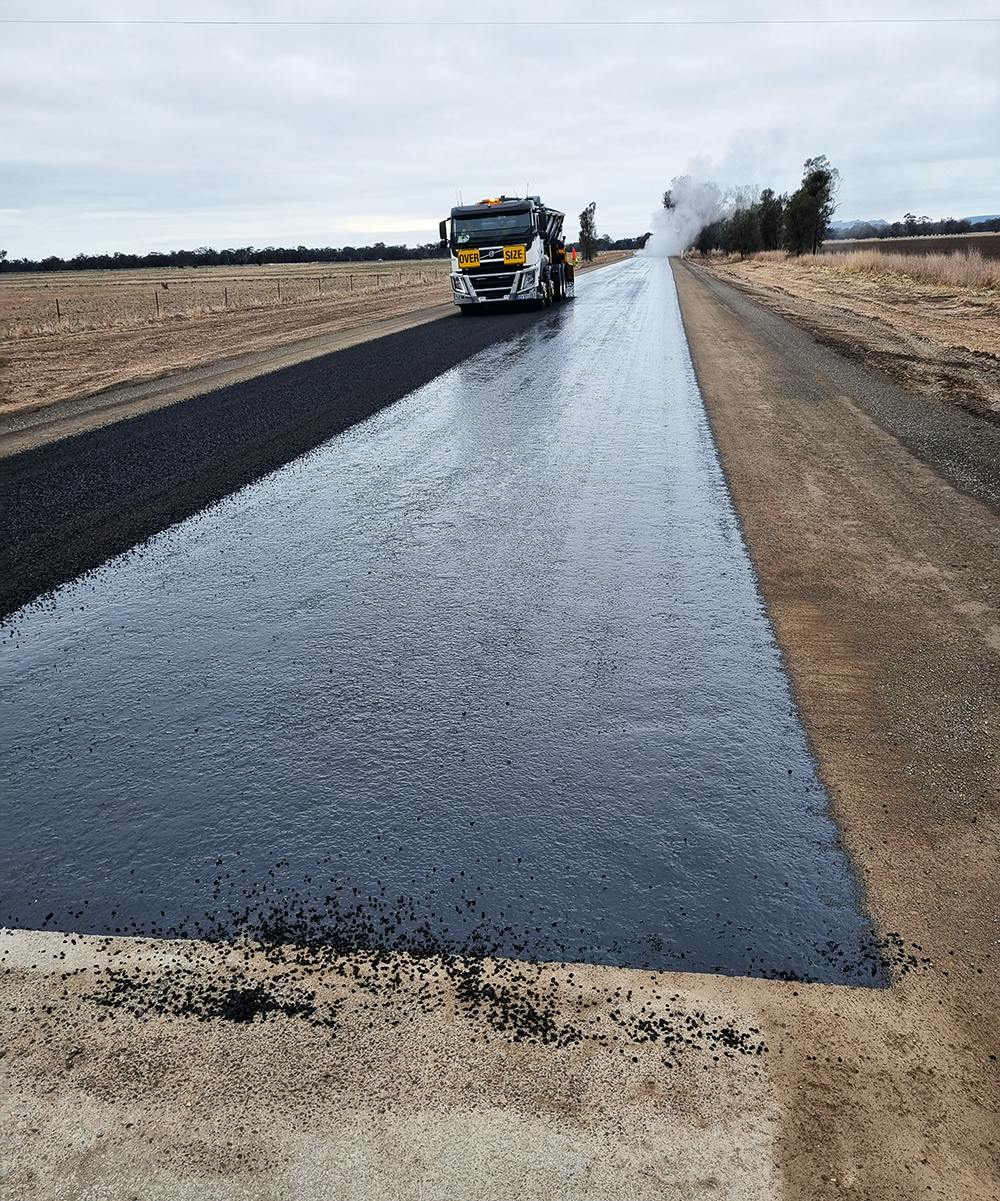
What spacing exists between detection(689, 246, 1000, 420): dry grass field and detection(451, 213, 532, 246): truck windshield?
7432mm

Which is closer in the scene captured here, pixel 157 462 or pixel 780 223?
pixel 157 462

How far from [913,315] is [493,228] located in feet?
37.2

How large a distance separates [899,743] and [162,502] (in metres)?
6.80

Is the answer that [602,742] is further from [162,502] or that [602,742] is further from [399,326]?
[399,326]

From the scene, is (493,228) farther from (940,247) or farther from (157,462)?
(940,247)

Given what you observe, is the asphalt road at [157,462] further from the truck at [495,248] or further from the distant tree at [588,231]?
the distant tree at [588,231]

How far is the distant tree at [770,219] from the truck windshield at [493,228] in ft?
209

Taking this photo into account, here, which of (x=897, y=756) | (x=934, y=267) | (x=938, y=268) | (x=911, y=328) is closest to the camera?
(x=897, y=756)

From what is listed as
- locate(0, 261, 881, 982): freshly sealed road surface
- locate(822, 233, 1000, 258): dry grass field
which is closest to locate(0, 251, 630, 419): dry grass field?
locate(0, 261, 881, 982): freshly sealed road surface

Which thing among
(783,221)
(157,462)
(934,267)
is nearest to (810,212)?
(783,221)

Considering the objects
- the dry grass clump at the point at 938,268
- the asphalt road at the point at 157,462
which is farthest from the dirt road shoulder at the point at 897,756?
the dry grass clump at the point at 938,268

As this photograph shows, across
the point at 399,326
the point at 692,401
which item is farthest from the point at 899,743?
the point at 399,326

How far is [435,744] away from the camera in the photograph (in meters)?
4.41

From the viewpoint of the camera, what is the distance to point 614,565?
6.69 meters
